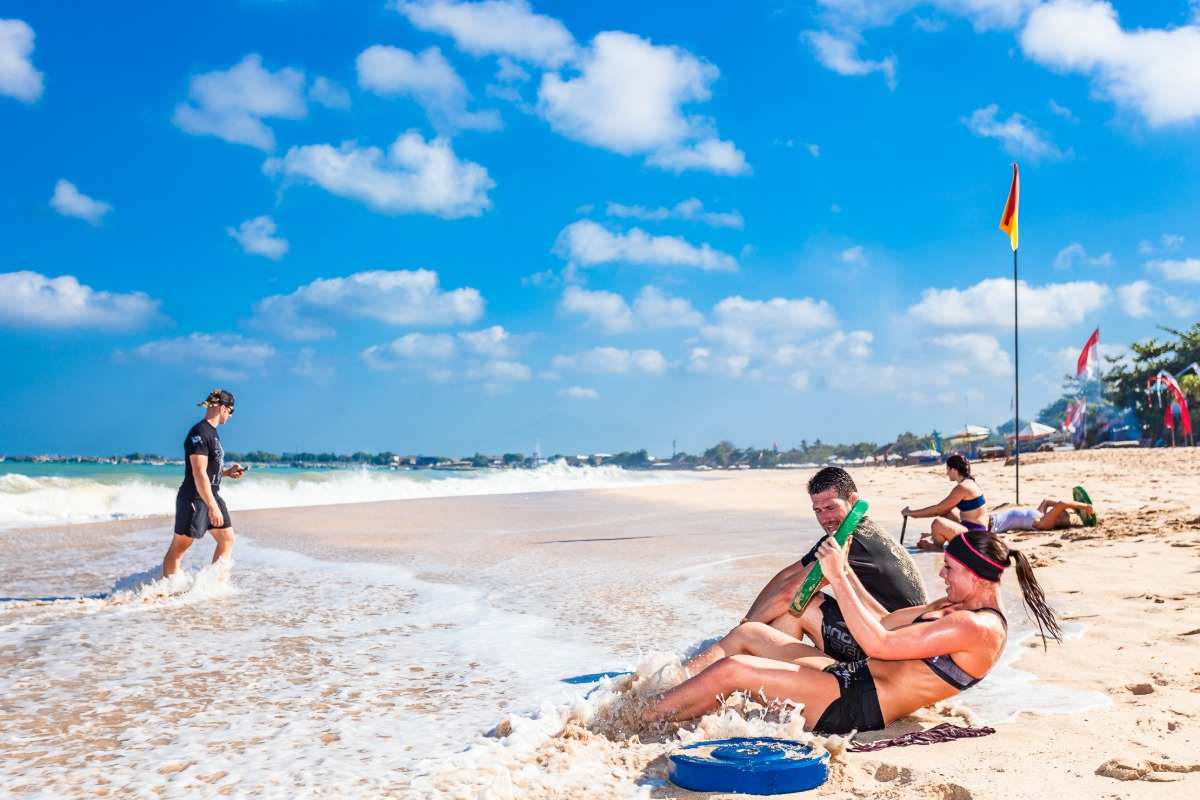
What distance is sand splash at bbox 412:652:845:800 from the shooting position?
354cm

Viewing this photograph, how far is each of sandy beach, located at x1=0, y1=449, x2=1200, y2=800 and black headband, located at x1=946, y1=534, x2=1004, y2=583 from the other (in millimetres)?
759

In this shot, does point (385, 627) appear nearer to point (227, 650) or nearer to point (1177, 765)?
point (227, 650)

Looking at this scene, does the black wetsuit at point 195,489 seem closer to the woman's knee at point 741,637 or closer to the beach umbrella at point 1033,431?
the woman's knee at point 741,637

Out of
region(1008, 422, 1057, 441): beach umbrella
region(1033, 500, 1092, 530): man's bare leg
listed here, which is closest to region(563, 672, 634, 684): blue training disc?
region(1033, 500, 1092, 530): man's bare leg

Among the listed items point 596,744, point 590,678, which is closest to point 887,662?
point 596,744

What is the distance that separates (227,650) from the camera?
6.28 metres

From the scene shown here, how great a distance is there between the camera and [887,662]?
13.5 feet

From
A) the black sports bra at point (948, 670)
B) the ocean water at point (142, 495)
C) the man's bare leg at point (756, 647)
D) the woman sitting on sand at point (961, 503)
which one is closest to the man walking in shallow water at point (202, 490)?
the man's bare leg at point (756, 647)

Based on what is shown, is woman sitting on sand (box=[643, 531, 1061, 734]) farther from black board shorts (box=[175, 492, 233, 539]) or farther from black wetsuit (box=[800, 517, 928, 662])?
black board shorts (box=[175, 492, 233, 539])

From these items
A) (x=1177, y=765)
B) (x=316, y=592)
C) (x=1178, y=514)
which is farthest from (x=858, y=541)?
(x=1178, y=514)

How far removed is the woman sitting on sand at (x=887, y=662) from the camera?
Result: 3902 millimetres

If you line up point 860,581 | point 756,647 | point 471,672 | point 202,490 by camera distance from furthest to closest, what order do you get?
1. point 202,490
2. point 471,672
3. point 860,581
4. point 756,647

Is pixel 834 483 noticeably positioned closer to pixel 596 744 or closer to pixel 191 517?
pixel 596 744

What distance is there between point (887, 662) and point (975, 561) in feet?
2.03
